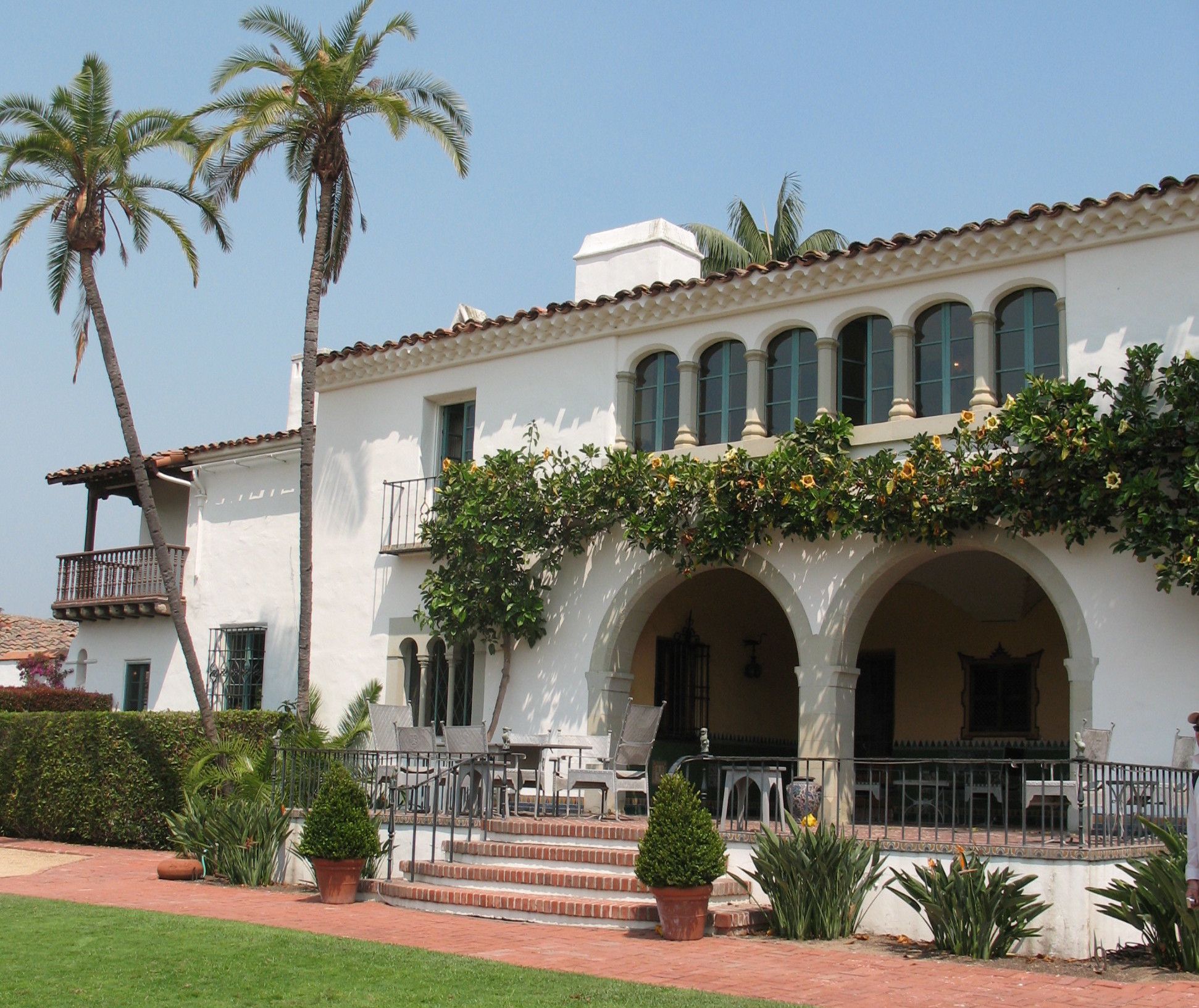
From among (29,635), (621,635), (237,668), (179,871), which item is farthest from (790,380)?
(29,635)

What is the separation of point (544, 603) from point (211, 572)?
739 cm

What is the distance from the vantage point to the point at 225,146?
61.1ft

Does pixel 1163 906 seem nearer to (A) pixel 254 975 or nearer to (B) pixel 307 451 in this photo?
(A) pixel 254 975

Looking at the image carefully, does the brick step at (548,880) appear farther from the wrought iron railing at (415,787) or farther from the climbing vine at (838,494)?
the climbing vine at (838,494)

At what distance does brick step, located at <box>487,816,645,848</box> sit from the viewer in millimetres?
13633

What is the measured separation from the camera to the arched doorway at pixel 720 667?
1919 cm

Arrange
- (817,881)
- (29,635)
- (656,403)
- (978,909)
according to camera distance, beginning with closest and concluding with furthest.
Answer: (978,909)
(817,881)
(656,403)
(29,635)

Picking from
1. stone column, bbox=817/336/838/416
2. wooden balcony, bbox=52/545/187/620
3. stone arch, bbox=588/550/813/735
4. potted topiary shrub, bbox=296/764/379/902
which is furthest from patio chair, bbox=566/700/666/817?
wooden balcony, bbox=52/545/187/620

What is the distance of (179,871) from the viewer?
15352 millimetres

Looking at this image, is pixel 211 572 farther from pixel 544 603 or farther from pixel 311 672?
pixel 544 603

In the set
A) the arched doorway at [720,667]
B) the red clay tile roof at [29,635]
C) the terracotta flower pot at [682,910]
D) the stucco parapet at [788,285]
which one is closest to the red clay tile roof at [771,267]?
the stucco parapet at [788,285]

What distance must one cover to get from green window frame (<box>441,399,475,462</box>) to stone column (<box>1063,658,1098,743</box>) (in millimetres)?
9099

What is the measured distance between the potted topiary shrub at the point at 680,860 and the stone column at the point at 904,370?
6.09m

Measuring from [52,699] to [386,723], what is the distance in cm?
1076
